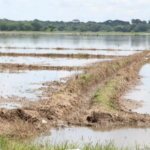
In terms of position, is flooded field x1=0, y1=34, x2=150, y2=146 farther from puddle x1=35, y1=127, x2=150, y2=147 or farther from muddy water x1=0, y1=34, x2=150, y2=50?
muddy water x1=0, y1=34, x2=150, y2=50

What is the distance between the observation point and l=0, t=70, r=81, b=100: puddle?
1142cm

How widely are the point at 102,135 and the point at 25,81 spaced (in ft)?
22.6

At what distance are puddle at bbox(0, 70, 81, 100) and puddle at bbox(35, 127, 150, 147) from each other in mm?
3317

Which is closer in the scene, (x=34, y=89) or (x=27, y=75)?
(x=34, y=89)

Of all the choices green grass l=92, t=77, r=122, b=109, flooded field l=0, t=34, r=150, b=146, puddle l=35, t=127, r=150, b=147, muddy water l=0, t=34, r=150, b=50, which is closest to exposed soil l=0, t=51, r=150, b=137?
flooded field l=0, t=34, r=150, b=146

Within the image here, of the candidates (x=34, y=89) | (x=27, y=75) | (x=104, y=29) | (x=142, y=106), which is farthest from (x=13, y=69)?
(x=104, y=29)

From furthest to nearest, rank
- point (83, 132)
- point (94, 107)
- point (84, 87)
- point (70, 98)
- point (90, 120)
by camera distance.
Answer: point (84, 87) → point (70, 98) → point (94, 107) → point (90, 120) → point (83, 132)

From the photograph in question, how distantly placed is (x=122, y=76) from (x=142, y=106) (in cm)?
437

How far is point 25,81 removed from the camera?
14.0 m

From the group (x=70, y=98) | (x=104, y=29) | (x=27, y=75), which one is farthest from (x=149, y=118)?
(x=104, y=29)

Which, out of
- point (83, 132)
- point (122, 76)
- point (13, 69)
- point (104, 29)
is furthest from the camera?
point (104, 29)

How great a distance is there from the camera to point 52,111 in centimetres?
862

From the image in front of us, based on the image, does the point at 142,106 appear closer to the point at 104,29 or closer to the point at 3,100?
the point at 3,100

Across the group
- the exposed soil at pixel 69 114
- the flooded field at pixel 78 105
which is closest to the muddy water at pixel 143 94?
the flooded field at pixel 78 105
